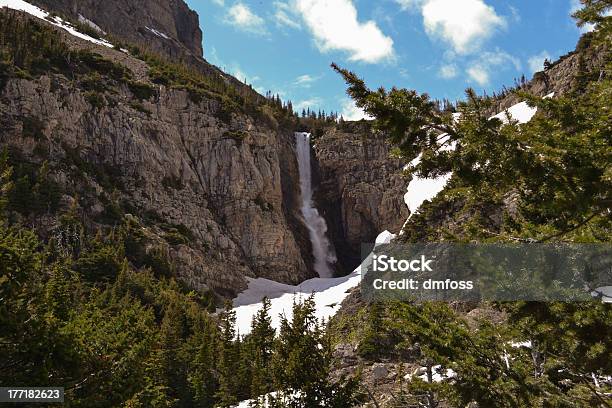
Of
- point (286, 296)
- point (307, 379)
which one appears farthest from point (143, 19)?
point (307, 379)

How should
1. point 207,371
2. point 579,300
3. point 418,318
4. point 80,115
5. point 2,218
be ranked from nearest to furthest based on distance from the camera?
1. point 579,300
2. point 418,318
3. point 2,218
4. point 207,371
5. point 80,115

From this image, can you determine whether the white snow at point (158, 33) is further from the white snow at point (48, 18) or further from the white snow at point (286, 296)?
the white snow at point (286, 296)

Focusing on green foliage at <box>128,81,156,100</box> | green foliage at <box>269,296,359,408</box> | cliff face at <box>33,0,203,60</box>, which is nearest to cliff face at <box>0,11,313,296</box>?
green foliage at <box>128,81,156,100</box>

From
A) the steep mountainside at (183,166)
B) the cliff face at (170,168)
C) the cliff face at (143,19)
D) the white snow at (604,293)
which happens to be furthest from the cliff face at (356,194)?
the cliff face at (143,19)

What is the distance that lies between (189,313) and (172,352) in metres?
8.36

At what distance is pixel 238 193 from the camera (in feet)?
174

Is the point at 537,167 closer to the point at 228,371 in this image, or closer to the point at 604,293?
the point at 604,293

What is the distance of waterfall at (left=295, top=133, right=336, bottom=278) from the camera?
193 ft

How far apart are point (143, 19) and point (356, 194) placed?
72198mm

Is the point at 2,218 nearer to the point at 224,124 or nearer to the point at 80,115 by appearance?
the point at 80,115

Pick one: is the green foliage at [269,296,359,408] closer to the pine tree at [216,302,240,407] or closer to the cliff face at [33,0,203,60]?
the pine tree at [216,302,240,407]

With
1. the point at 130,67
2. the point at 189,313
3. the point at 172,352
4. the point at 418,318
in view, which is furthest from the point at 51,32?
the point at 418,318

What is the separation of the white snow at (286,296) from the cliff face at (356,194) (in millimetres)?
8839

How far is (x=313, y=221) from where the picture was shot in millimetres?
61625
